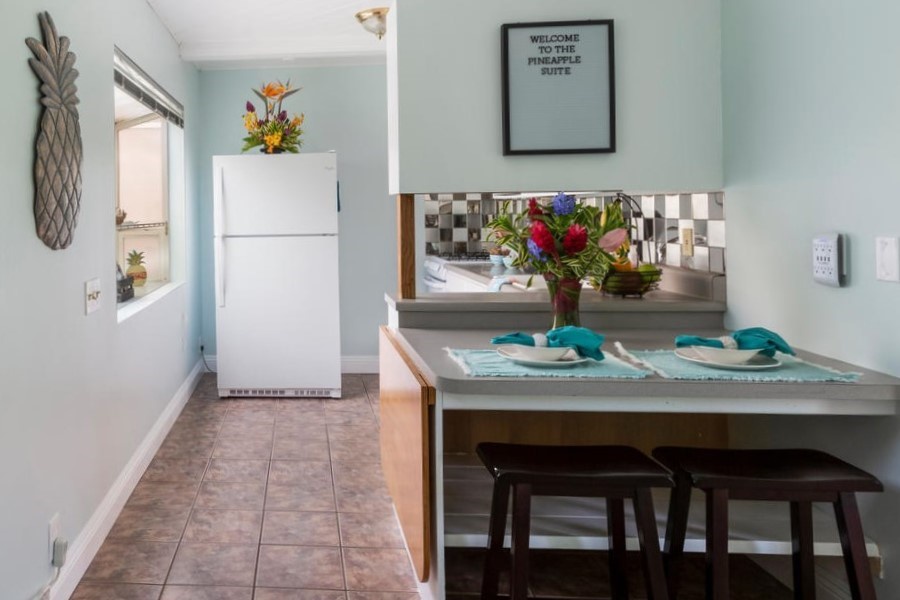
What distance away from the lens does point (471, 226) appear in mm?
6145

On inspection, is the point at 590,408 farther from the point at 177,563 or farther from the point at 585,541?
the point at 177,563

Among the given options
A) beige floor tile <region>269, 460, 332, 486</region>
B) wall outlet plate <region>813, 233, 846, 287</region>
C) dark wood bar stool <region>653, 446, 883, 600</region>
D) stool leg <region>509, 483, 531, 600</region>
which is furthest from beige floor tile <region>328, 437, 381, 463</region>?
wall outlet plate <region>813, 233, 846, 287</region>

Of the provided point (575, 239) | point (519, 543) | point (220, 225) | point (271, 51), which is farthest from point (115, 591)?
point (271, 51)

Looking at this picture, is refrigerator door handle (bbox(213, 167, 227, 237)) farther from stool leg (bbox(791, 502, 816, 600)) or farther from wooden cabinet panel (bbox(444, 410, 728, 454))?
stool leg (bbox(791, 502, 816, 600))

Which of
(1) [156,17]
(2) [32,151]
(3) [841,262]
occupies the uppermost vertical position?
(1) [156,17]

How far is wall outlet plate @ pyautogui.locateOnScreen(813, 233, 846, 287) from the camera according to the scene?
2.00 meters

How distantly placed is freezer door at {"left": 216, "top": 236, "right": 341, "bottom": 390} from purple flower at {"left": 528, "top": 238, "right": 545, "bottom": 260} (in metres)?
3.16

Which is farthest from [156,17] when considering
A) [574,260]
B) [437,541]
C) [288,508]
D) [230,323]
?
[437,541]

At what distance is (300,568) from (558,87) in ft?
6.22

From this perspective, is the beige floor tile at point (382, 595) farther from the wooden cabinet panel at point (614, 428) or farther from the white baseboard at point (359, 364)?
the white baseboard at point (359, 364)

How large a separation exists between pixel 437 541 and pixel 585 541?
1.27ft

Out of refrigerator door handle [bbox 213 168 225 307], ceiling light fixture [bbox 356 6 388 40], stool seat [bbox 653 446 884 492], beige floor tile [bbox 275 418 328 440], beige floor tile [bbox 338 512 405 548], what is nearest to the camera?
stool seat [bbox 653 446 884 492]

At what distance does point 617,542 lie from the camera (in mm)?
1999

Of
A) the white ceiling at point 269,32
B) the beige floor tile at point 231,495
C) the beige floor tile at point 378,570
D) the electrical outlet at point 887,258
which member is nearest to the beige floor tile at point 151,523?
the beige floor tile at point 231,495
